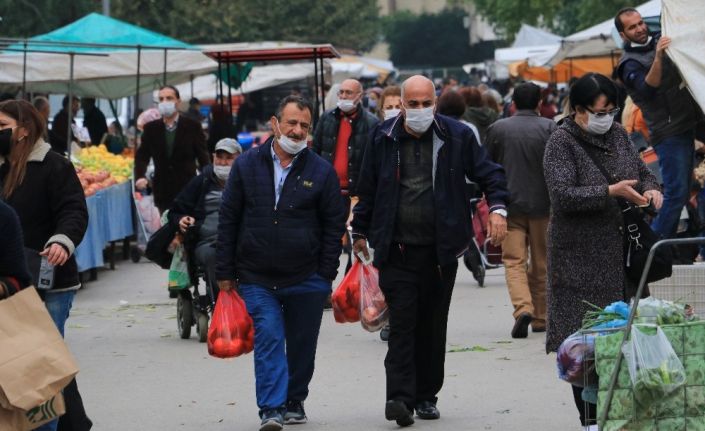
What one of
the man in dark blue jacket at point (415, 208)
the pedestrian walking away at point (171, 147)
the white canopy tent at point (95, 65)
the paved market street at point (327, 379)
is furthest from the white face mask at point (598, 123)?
the white canopy tent at point (95, 65)

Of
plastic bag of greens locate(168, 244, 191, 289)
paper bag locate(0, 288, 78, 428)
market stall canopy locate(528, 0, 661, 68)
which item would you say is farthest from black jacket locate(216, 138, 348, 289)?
market stall canopy locate(528, 0, 661, 68)

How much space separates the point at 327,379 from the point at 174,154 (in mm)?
5605

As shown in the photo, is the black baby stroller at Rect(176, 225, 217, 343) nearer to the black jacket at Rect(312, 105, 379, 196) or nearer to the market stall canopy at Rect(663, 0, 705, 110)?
the black jacket at Rect(312, 105, 379, 196)

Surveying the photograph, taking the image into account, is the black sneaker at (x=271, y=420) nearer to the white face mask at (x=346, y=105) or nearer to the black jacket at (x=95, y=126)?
the white face mask at (x=346, y=105)

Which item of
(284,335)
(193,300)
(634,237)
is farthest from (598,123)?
(193,300)

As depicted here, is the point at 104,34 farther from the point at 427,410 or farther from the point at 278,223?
the point at 427,410

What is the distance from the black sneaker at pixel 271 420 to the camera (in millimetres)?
7982

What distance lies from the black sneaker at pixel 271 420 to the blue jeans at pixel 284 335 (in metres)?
0.03

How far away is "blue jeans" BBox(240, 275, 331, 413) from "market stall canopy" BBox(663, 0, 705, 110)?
3686 millimetres

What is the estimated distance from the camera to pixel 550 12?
52906 millimetres

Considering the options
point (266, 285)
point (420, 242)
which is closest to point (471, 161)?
point (420, 242)

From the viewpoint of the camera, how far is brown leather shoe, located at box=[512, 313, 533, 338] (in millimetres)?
11320

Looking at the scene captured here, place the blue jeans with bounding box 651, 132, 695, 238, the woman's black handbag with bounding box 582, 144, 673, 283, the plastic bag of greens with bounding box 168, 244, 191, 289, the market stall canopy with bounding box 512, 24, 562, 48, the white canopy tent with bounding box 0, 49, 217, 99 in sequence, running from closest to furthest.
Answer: the woman's black handbag with bounding box 582, 144, 673, 283 → the blue jeans with bounding box 651, 132, 695, 238 → the plastic bag of greens with bounding box 168, 244, 191, 289 → the white canopy tent with bounding box 0, 49, 217, 99 → the market stall canopy with bounding box 512, 24, 562, 48

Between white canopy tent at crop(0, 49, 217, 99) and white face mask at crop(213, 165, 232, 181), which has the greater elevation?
white canopy tent at crop(0, 49, 217, 99)
